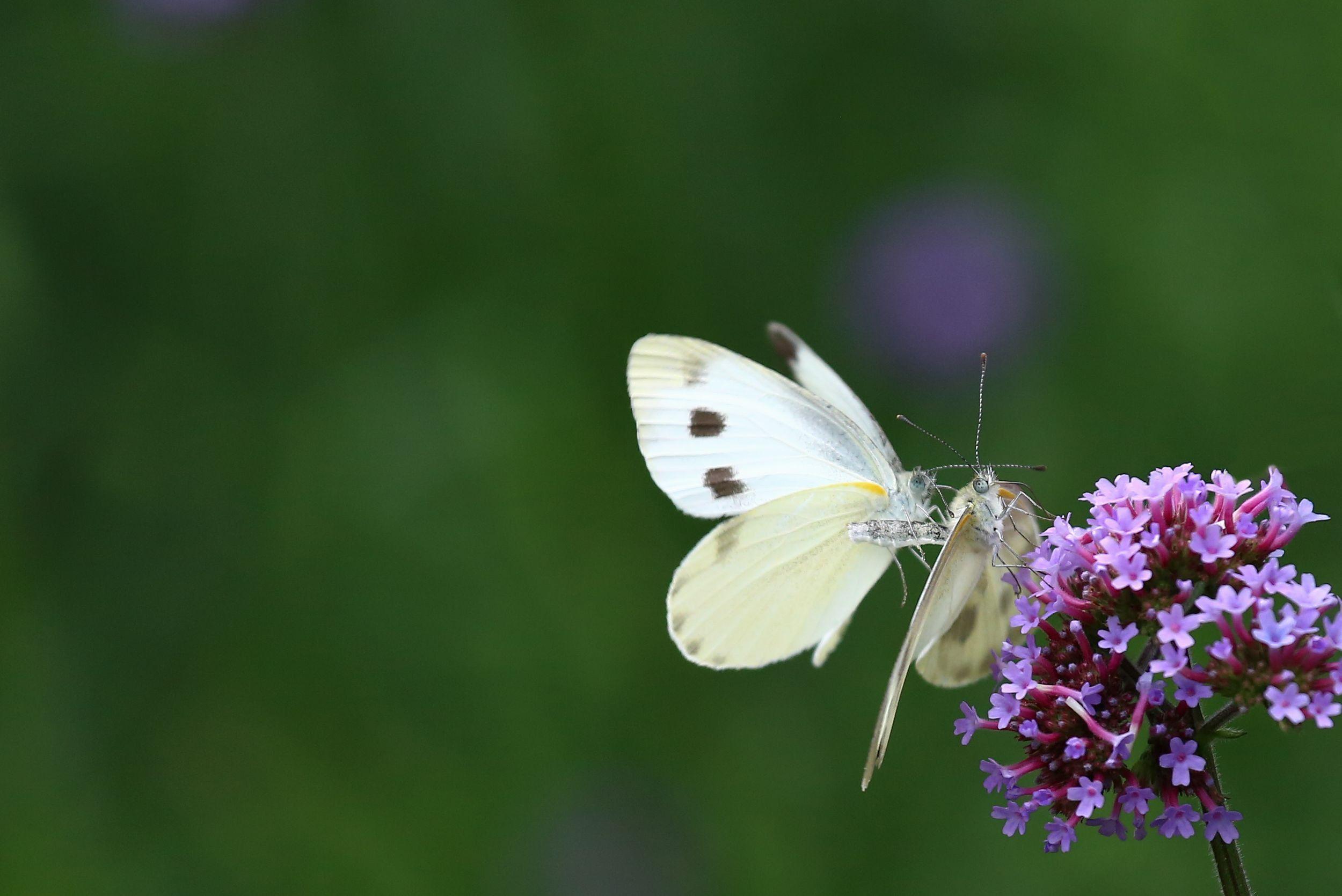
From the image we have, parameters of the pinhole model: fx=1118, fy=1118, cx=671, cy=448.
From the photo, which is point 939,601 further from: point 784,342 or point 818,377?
point 784,342

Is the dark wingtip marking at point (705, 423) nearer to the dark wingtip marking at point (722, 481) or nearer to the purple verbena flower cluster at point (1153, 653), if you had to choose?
the dark wingtip marking at point (722, 481)

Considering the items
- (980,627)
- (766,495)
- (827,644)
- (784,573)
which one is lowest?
(827,644)

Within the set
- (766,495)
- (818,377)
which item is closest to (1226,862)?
(766,495)

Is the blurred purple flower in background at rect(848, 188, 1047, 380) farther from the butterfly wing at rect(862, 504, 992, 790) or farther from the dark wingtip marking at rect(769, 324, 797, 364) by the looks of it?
the butterfly wing at rect(862, 504, 992, 790)

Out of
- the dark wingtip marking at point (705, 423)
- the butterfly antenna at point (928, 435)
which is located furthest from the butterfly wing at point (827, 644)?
the dark wingtip marking at point (705, 423)

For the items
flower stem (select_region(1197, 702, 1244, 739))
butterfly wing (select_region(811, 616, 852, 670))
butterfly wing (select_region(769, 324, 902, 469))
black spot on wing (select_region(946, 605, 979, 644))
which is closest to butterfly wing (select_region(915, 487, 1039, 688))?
black spot on wing (select_region(946, 605, 979, 644))

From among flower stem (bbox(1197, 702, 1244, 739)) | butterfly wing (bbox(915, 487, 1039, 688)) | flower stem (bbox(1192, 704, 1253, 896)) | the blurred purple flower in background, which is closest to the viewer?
flower stem (bbox(1192, 704, 1253, 896))
